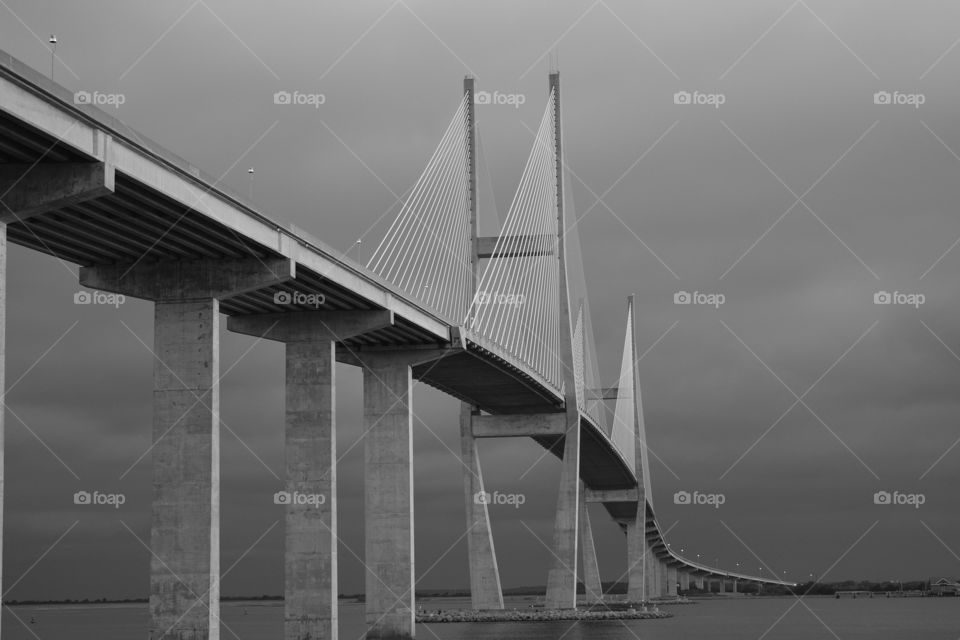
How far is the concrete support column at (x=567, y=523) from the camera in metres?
73.7

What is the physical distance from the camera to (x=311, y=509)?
4544 centimetres

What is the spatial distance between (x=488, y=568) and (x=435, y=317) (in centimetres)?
2672

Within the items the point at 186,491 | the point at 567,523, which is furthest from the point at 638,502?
the point at 186,491

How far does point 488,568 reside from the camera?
247 ft

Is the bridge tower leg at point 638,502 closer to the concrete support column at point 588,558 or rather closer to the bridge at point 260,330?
the concrete support column at point 588,558

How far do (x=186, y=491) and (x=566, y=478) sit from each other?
40.9 metres

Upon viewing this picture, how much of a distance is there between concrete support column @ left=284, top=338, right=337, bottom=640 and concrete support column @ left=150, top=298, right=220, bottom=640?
358 inches

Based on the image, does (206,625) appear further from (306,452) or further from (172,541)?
(306,452)

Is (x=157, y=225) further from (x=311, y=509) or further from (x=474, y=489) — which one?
(x=474, y=489)

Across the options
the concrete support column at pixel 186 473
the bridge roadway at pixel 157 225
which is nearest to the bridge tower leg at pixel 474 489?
the bridge roadway at pixel 157 225

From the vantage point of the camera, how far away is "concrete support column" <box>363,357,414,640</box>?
171ft

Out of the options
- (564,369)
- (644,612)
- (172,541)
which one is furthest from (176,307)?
(644,612)

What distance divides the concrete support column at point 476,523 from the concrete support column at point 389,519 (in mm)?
20318

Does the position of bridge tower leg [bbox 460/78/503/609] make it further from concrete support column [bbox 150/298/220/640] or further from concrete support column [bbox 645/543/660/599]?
concrete support column [bbox 645/543/660/599]
